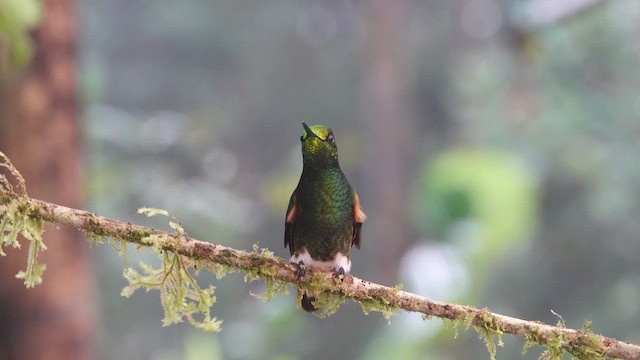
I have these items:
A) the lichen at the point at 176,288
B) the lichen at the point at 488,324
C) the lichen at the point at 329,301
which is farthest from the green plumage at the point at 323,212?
the lichen at the point at 488,324

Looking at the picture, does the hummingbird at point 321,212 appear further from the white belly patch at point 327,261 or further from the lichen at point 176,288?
the lichen at point 176,288

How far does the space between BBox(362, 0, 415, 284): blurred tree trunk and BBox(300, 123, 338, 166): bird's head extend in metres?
7.99

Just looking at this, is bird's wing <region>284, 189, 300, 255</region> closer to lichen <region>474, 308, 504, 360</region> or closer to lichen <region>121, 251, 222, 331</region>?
lichen <region>121, 251, 222, 331</region>

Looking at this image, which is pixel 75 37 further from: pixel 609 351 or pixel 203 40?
pixel 203 40

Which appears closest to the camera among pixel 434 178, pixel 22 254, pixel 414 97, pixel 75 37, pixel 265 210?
pixel 22 254

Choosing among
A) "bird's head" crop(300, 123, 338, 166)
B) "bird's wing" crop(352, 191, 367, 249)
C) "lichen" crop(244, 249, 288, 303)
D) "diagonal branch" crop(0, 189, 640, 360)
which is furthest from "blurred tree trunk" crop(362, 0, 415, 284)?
"diagonal branch" crop(0, 189, 640, 360)

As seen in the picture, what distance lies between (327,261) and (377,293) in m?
0.63

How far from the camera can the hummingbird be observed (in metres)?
2.71

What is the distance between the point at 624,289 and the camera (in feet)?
41.6

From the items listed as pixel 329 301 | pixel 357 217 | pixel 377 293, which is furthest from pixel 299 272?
pixel 357 217

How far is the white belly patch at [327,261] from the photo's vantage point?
2741 millimetres

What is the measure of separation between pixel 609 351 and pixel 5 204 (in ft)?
5.03

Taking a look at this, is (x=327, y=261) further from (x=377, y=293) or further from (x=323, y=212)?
(x=377, y=293)

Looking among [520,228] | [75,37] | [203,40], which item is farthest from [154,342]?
[75,37]
